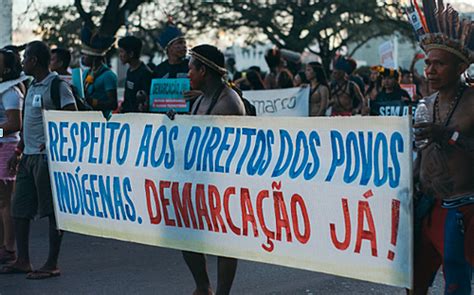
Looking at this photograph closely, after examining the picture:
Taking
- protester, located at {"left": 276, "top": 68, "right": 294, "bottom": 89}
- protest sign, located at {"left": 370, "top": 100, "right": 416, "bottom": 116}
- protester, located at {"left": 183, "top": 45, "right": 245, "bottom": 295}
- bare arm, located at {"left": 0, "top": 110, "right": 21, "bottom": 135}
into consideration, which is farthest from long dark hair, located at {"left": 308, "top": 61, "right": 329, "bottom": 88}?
protester, located at {"left": 183, "top": 45, "right": 245, "bottom": 295}

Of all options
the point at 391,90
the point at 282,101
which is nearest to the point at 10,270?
the point at 391,90

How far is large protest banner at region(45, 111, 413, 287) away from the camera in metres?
5.02

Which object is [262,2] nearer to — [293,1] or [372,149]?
[293,1]

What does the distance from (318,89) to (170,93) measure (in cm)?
485

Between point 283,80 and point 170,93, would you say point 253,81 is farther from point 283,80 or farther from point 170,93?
point 170,93

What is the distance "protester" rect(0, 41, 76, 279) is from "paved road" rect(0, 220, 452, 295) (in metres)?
0.15

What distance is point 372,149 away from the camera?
5.06 metres

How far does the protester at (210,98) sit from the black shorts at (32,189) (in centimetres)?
184

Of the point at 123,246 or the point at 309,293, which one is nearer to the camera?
the point at 309,293

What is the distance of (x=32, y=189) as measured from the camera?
7926 mm

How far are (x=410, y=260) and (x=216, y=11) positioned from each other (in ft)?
102

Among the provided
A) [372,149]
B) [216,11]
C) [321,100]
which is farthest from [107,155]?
[216,11]

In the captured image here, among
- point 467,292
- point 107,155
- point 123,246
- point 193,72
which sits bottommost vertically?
point 123,246

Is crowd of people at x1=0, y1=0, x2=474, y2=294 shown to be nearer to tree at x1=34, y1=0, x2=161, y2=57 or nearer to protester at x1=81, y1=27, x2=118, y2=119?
protester at x1=81, y1=27, x2=118, y2=119
